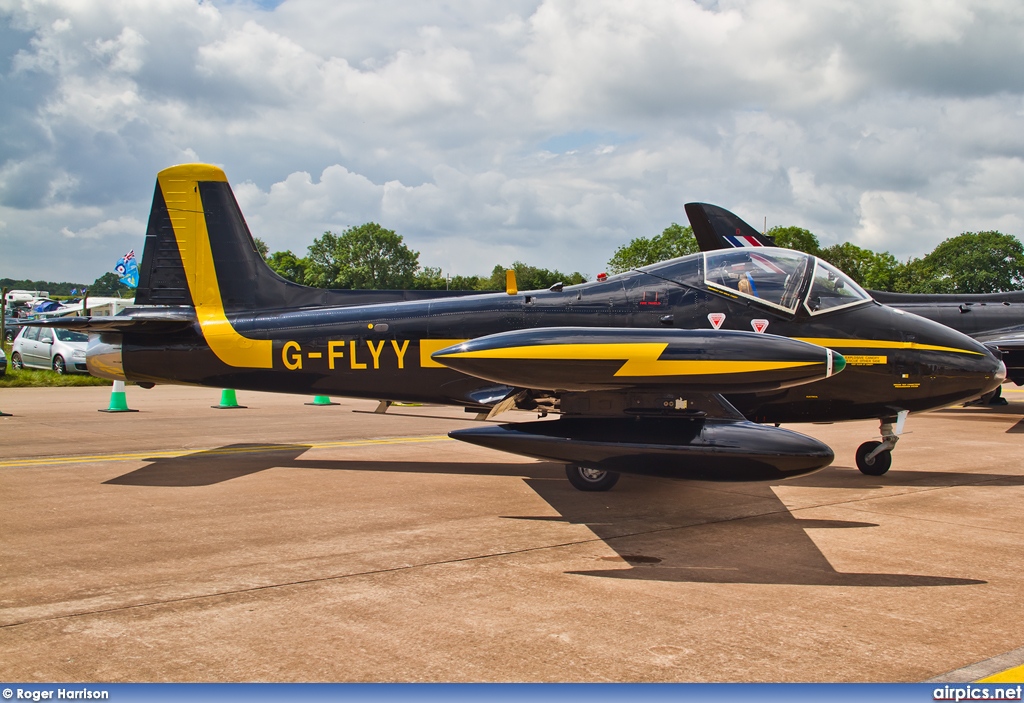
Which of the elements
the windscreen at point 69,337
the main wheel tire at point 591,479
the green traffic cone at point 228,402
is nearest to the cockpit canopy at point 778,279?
the main wheel tire at point 591,479

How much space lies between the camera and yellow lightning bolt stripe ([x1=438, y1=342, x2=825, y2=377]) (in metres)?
6.09

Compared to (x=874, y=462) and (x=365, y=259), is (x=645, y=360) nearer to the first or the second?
(x=874, y=462)

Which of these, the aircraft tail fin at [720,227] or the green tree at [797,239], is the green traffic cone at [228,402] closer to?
the aircraft tail fin at [720,227]

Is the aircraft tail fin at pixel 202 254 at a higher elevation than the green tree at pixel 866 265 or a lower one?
lower

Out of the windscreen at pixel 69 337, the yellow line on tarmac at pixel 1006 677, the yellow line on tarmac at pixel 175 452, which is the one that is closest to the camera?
the yellow line on tarmac at pixel 1006 677

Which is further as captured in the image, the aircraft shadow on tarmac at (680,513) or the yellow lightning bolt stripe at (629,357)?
the yellow lightning bolt stripe at (629,357)

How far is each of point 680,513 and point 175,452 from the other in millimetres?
7093

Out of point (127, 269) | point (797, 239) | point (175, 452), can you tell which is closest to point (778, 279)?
point (175, 452)

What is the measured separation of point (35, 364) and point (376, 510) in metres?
24.8

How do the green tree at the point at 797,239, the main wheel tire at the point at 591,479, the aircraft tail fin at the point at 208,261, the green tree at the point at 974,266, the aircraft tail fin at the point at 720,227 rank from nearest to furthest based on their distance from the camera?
the main wheel tire at the point at 591,479
the aircraft tail fin at the point at 208,261
the aircraft tail fin at the point at 720,227
the green tree at the point at 797,239
the green tree at the point at 974,266

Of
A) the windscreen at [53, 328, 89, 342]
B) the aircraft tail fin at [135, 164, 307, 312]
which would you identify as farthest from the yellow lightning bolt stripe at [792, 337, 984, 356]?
the windscreen at [53, 328, 89, 342]

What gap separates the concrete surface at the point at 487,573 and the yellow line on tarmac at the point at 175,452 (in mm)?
103

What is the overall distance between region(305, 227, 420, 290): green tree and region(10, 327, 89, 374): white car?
95127mm

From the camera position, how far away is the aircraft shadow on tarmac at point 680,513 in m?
5.39
